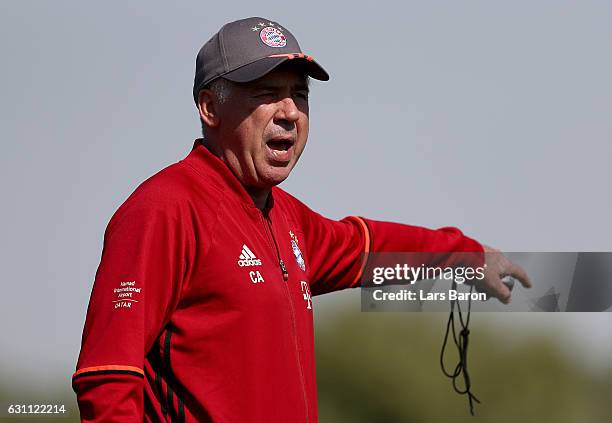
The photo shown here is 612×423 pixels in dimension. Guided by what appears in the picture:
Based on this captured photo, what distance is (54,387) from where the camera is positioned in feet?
30.5

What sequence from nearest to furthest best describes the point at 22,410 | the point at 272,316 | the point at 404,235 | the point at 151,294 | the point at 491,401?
the point at 151,294, the point at 272,316, the point at 404,235, the point at 22,410, the point at 491,401

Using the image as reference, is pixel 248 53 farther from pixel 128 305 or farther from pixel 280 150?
pixel 128 305

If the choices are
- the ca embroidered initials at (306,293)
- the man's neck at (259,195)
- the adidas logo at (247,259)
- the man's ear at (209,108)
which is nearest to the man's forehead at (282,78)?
the man's ear at (209,108)

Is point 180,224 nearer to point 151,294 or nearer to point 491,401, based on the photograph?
point 151,294

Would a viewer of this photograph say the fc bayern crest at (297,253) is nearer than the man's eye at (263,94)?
No

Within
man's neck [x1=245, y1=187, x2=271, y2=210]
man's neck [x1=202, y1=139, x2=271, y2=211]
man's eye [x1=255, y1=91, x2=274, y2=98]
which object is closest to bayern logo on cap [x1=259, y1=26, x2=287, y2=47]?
man's eye [x1=255, y1=91, x2=274, y2=98]

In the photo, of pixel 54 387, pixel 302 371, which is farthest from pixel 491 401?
pixel 302 371

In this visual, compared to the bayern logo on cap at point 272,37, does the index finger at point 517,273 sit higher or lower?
lower

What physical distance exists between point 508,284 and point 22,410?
4.07 metres

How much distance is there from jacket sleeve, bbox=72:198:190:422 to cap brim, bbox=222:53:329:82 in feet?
2.09

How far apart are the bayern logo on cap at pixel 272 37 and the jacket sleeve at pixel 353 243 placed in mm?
1022

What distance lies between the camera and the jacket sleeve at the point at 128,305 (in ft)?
13.8

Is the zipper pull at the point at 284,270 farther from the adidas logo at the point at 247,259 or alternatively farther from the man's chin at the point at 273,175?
the man's chin at the point at 273,175

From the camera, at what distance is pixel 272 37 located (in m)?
4.93
